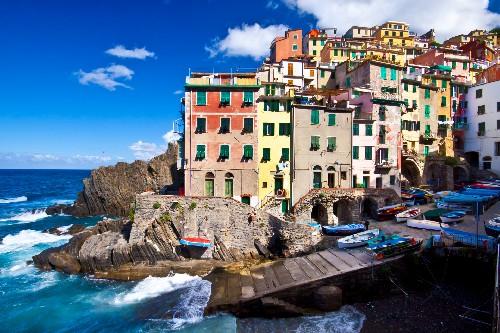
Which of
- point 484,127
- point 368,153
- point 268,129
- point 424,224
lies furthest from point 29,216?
point 484,127

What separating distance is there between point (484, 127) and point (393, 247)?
138 ft

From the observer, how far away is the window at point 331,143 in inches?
1654

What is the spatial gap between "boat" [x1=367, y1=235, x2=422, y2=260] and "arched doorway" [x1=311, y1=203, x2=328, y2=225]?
38.1 feet

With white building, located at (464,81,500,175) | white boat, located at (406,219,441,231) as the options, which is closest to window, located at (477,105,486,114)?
white building, located at (464,81,500,175)

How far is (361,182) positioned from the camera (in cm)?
4369

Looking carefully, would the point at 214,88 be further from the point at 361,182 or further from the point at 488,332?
the point at 488,332

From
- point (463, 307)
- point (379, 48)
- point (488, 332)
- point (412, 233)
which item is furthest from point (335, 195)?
point (379, 48)

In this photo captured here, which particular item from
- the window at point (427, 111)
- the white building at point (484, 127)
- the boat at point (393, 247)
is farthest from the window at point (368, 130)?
the white building at point (484, 127)

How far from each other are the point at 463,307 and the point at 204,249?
23.7m

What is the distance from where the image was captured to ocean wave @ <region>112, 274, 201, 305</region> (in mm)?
28188

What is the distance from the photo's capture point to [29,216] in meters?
69.8

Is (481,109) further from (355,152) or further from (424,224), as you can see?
(424,224)

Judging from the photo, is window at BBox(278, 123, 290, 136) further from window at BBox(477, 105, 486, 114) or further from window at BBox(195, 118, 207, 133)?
window at BBox(477, 105, 486, 114)

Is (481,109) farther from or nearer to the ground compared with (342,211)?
farther from the ground
